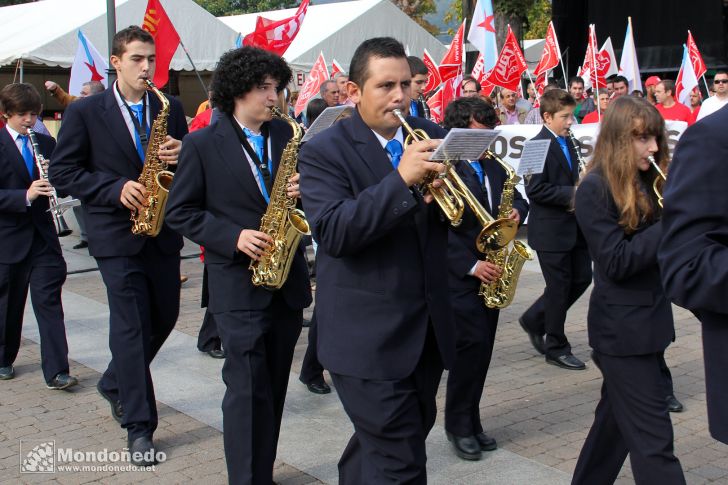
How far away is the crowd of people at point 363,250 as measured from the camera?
3166 millimetres

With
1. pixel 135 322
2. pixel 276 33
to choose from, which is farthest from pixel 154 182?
pixel 276 33

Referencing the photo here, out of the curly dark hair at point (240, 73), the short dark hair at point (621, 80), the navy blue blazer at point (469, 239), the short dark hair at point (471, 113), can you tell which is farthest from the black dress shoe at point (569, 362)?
the short dark hair at point (621, 80)

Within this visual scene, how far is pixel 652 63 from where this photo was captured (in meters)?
25.5

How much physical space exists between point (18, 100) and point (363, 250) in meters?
4.11

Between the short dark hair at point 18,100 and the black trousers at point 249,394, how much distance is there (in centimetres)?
303

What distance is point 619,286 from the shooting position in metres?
3.82

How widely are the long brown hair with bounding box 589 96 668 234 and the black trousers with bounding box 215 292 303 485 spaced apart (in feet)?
5.46

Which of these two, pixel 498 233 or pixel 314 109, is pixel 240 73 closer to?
pixel 498 233

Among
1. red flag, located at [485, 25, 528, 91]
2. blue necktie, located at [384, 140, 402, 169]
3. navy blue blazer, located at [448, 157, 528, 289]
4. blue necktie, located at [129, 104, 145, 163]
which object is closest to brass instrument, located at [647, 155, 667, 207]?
blue necktie, located at [384, 140, 402, 169]

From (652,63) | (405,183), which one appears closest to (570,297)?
(405,183)

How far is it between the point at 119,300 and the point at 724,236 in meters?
3.53

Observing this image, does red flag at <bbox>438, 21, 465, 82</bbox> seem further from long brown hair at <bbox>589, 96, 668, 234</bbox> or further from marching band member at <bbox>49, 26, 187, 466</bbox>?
long brown hair at <bbox>589, 96, 668, 234</bbox>

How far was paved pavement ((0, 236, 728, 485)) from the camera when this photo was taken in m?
4.82

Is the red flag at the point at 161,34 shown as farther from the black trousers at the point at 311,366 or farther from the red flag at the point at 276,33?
the black trousers at the point at 311,366
